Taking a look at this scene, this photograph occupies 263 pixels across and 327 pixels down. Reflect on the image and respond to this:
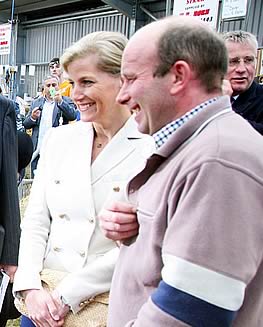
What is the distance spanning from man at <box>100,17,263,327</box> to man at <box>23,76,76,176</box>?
4200mm

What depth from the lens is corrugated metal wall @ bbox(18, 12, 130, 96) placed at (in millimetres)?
10344

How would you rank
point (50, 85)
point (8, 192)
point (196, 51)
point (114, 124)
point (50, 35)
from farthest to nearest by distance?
1. point (50, 35)
2. point (50, 85)
3. point (8, 192)
4. point (114, 124)
5. point (196, 51)

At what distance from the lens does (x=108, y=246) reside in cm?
130

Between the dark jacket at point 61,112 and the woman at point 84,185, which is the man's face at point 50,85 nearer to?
the dark jacket at point 61,112

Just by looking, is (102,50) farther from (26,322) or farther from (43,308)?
(26,322)

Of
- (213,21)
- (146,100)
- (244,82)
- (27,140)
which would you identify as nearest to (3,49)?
(213,21)

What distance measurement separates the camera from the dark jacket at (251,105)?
2.03m

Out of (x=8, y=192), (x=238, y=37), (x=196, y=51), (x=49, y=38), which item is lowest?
(x=8, y=192)

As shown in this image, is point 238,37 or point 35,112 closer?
point 238,37

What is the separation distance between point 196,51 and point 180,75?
0.17ft

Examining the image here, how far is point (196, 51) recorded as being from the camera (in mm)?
817

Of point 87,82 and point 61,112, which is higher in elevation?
point 87,82

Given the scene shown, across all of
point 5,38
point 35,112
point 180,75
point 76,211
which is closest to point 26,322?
point 76,211

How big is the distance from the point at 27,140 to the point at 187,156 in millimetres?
1474
